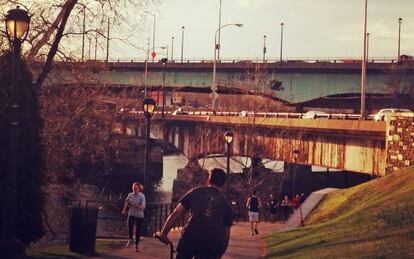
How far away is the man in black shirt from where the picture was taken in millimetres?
7246

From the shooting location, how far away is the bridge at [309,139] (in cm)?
2966

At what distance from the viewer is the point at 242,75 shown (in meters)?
74.0

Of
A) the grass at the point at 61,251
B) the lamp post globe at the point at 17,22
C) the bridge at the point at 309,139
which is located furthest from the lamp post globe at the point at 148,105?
the bridge at the point at 309,139

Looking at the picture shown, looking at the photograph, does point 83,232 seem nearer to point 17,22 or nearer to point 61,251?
point 61,251

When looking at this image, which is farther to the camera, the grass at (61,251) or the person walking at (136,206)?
the person walking at (136,206)

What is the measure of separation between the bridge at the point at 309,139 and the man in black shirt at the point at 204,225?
22.4 metres

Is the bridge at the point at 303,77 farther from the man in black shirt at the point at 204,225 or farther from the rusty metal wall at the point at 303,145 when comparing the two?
the man in black shirt at the point at 204,225

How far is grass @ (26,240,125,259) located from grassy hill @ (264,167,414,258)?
3.97 m

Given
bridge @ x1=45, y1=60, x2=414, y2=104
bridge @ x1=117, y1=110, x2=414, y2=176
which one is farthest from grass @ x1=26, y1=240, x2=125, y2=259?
bridge @ x1=45, y1=60, x2=414, y2=104

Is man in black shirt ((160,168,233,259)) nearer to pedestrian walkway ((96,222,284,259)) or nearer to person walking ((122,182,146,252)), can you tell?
pedestrian walkway ((96,222,284,259))

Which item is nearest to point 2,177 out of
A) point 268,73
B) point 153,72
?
point 268,73

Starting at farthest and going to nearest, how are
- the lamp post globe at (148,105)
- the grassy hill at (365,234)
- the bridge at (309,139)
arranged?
1. the bridge at (309,139)
2. the lamp post globe at (148,105)
3. the grassy hill at (365,234)

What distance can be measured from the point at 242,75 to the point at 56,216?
49706 mm

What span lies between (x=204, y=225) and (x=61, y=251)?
26.7 ft
